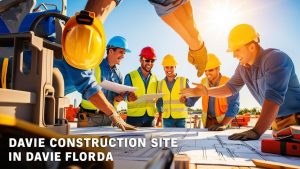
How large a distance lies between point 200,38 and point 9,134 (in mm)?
1951

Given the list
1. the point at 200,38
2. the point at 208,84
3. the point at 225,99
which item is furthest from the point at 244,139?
the point at 208,84

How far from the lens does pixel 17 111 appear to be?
4.10 ft

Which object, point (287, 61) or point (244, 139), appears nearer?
point (244, 139)

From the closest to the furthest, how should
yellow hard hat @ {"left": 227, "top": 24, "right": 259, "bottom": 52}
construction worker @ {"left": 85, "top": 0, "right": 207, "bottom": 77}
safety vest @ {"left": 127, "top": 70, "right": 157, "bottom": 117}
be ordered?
1. construction worker @ {"left": 85, "top": 0, "right": 207, "bottom": 77}
2. yellow hard hat @ {"left": 227, "top": 24, "right": 259, "bottom": 52}
3. safety vest @ {"left": 127, "top": 70, "right": 157, "bottom": 117}

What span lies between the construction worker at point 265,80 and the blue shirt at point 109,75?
7.85ft

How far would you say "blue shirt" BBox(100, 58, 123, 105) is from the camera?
5371 mm

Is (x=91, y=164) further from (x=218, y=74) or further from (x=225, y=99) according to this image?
(x=218, y=74)

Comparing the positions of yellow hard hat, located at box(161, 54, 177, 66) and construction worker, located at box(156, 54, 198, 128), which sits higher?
yellow hard hat, located at box(161, 54, 177, 66)

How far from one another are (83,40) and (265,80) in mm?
2434

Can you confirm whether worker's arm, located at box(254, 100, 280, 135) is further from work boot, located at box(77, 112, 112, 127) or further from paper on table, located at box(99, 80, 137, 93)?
work boot, located at box(77, 112, 112, 127)

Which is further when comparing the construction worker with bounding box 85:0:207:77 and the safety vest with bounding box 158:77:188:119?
the safety vest with bounding box 158:77:188:119

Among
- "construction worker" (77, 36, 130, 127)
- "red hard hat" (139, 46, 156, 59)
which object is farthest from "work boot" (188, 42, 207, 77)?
"red hard hat" (139, 46, 156, 59)

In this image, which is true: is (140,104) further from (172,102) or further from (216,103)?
(216,103)

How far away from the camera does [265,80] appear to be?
119 inches
